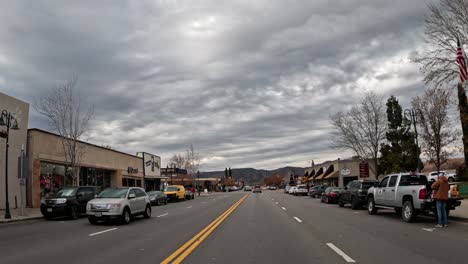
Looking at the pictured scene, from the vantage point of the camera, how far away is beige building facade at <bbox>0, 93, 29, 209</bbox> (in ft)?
92.6

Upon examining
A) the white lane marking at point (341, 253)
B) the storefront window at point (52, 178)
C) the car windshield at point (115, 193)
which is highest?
the storefront window at point (52, 178)

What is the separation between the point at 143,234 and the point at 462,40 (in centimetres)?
2274

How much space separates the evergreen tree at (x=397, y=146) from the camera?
175 feet

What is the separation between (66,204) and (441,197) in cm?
1728

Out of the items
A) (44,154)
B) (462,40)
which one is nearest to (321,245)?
(462,40)

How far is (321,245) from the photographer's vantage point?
1121 centimetres

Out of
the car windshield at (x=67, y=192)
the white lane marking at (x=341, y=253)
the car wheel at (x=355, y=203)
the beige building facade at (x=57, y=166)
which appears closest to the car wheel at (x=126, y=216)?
the car windshield at (x=67, y=192)

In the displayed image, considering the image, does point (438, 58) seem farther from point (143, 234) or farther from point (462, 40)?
point (143, 234)

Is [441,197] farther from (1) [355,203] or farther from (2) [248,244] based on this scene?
(1) [355,203]

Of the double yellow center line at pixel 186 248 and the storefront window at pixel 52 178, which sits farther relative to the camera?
the storefront window at pixel 52 178

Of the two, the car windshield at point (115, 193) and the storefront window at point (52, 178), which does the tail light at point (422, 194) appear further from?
the storefront window at point (52, 178)

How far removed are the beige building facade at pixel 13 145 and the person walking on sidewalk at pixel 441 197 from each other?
2417 cm

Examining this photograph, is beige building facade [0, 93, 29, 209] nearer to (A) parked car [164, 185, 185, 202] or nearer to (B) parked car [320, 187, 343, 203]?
(A) parked car [164, 185, 185, 202]

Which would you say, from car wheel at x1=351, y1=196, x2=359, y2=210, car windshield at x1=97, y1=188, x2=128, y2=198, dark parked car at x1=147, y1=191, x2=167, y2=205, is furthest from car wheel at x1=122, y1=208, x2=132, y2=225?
dark parked car at x1=147, y1=191, x2=167, y2=205
